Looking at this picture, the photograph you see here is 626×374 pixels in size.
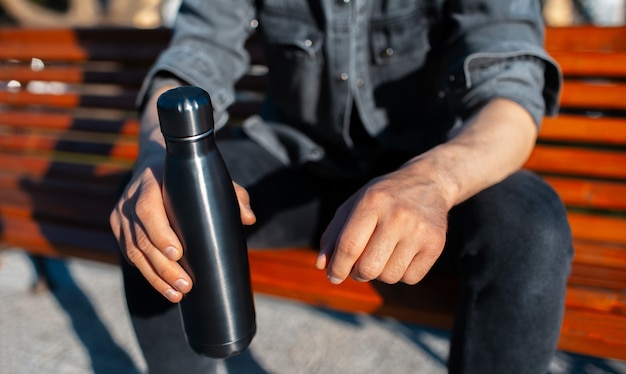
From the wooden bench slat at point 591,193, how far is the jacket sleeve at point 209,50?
1.19 metres

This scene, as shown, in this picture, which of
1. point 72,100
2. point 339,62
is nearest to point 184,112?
point 339,62

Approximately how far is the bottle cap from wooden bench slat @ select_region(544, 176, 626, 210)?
57.3 inches

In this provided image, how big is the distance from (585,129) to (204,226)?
60.0 inches

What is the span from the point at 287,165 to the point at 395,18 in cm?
61

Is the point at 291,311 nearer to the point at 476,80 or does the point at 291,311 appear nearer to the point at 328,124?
the point at 328,124

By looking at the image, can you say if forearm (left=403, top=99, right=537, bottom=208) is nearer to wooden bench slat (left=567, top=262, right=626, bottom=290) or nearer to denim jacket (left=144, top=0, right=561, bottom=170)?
denim jacket (left=144, top=0, right=561, bottom=170)

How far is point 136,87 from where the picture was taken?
8.85 feet

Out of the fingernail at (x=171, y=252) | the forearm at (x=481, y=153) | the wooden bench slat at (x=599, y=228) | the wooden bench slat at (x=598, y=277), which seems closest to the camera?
the fingernail at (x=171, y=252)

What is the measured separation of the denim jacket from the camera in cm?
172

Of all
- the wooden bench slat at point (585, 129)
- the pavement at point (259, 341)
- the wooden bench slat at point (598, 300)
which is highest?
the wooden bench slat at point (585, 129)

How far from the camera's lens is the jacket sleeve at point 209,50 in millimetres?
1735

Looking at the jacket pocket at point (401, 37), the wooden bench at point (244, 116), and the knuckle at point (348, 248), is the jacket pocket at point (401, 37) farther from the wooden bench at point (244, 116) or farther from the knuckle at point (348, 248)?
the knuckle at point (348, 248)

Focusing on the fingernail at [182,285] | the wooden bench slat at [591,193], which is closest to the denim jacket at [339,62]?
the wooden bench slat at [591,193]

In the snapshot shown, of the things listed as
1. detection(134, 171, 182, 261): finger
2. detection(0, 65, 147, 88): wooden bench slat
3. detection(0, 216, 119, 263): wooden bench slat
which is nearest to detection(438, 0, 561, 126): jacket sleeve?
detection(134, 171, 182, 261): finger
